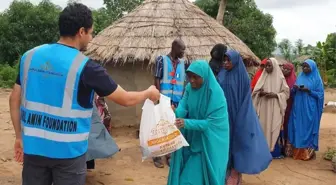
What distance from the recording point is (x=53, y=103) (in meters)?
2.59

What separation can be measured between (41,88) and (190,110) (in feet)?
5.75

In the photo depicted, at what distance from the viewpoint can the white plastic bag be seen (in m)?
3.46

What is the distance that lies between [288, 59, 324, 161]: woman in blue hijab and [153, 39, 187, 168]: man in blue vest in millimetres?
1967

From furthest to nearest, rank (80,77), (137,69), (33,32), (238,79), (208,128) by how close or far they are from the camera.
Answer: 1. (33,32)
2. (137,69)
3. (238,79)
4. (208,128)
5. (80,77)

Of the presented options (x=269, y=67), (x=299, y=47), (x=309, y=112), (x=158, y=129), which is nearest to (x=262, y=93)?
(x=269, y=67)

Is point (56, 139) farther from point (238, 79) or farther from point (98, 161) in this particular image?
point (98, 161)

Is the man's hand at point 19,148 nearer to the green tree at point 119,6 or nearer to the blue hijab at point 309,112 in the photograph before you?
the blue hijab at point 309,112

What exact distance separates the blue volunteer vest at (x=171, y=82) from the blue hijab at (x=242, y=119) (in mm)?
1741

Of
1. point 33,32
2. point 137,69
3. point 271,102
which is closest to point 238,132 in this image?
point 271,102

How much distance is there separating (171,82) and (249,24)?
11.9 metres

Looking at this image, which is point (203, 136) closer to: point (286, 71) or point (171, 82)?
point (171, 82)

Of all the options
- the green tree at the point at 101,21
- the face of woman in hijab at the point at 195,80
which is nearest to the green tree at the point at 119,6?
the green tree at the point at 101,21

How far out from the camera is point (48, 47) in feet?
8.64

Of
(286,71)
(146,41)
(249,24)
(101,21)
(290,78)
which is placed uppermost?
(249,24)
